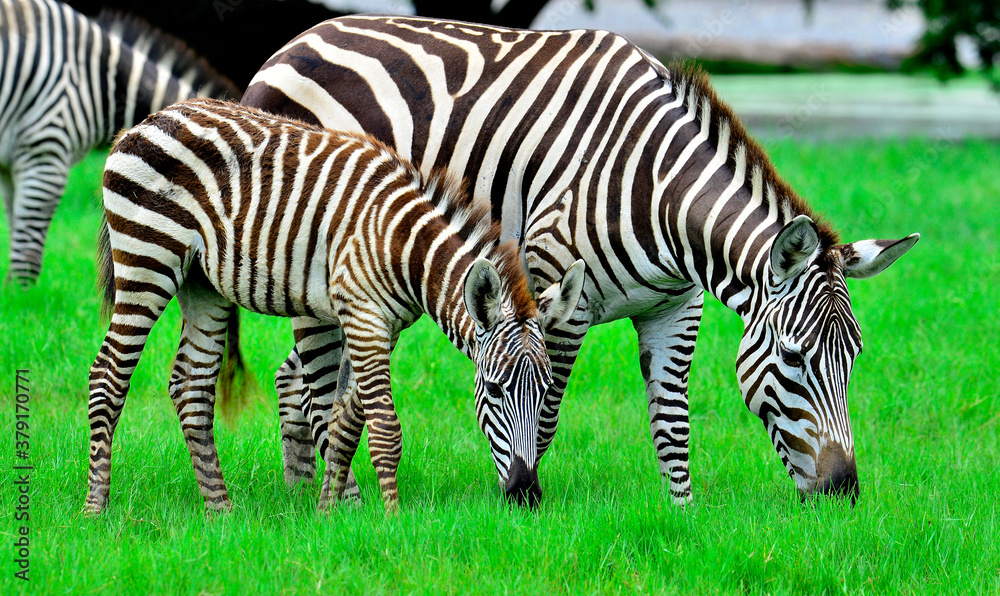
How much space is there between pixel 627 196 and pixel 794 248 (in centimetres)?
100

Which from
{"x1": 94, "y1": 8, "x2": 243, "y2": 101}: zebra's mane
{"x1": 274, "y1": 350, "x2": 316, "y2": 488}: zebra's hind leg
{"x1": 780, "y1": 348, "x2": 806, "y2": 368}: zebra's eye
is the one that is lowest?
{"x1": 274, "y1": 350, "x2": 316, "y2": 488}: zebra's hind leg

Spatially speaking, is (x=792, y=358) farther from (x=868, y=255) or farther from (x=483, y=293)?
(x=483, y=293)

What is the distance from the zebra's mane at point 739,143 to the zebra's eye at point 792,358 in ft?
1.73

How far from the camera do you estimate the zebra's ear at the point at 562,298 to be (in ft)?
15.2

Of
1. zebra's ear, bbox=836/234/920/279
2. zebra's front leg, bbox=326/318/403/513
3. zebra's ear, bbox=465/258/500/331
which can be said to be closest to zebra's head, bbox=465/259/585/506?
zebra's ear, bbox=465/258/500/331

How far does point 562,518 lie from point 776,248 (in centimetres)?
167

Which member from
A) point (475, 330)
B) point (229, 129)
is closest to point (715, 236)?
point (475, 330)

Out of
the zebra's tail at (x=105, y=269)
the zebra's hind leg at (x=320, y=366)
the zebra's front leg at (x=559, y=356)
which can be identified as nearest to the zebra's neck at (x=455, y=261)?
the zebra's front leg at (x=559, y=356)

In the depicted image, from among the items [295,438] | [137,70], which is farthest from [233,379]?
[137,70]

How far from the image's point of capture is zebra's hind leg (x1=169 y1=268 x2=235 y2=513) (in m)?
5.23

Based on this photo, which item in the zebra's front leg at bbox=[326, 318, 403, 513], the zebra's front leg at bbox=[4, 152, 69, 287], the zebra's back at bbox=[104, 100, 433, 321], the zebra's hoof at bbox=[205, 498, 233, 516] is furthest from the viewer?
the zebra's front leg at bbox=[4, 152, 69, 287]

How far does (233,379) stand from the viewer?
6.17 metres

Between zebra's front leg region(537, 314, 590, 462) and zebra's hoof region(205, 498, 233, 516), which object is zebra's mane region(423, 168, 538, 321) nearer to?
zebra's front leg region(537, 314, 590, 462)

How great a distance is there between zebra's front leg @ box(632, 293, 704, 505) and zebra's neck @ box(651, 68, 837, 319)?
22.0 inches
